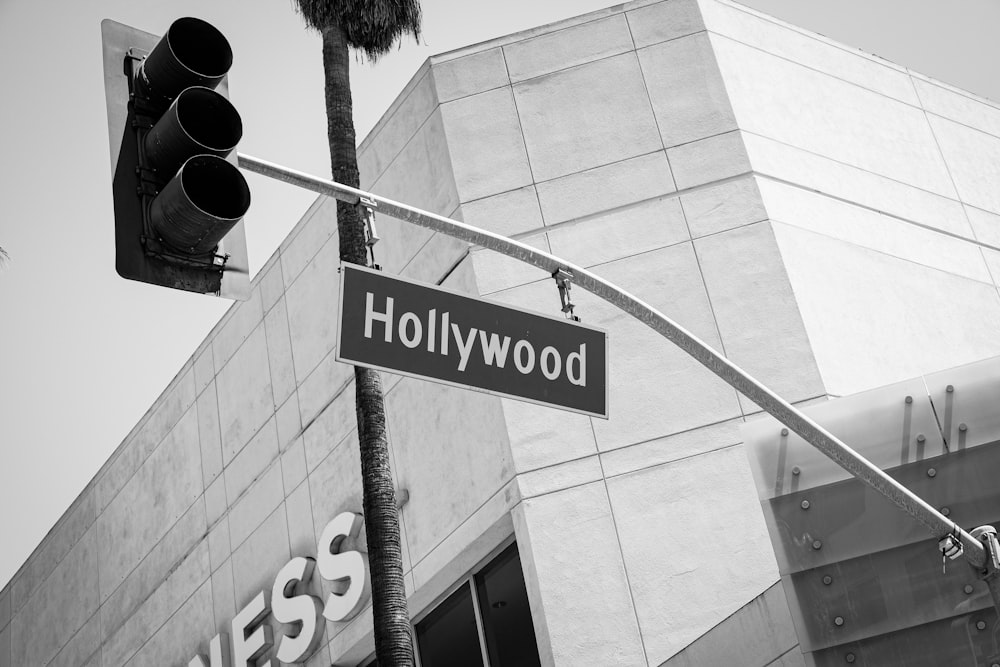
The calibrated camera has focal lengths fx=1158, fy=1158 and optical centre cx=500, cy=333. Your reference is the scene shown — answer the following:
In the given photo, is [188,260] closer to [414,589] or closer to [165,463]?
[414,589]

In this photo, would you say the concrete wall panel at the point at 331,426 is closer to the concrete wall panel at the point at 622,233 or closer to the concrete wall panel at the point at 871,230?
the concrete wall panel at the point at 622,233

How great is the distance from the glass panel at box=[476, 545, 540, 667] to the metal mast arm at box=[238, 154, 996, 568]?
A: 7.39m

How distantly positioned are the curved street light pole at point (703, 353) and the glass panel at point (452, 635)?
8.12 m

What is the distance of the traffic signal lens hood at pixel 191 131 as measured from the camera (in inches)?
205

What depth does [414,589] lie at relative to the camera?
14.9 meters

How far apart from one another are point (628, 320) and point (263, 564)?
713 centimetres

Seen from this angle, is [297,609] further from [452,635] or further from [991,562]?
[991,562]

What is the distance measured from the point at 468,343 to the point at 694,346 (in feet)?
4.42

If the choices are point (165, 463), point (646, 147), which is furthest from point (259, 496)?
point (646, 147)

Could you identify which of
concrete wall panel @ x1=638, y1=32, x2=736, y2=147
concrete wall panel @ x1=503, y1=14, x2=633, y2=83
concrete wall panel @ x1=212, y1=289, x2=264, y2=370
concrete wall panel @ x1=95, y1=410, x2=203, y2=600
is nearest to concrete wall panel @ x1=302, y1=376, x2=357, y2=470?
A: concrete wall panel @ x1=212, y1=289, x2=264, y2=370

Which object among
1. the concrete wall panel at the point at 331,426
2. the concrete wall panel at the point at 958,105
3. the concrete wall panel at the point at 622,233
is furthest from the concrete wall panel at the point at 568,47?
the concrete wall panel at the point at 958,105

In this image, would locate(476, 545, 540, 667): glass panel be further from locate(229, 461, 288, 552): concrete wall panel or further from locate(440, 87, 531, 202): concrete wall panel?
locate(440, 87, 531, 202): concrete wall panel

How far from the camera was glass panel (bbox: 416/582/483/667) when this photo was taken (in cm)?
1441

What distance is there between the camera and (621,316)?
575 inches
